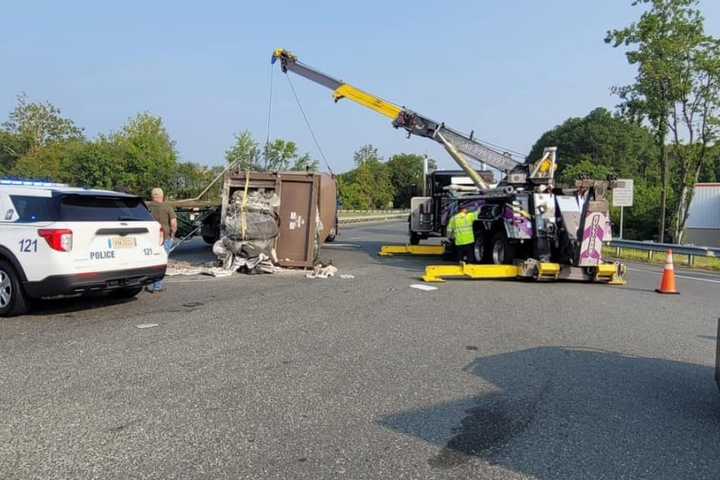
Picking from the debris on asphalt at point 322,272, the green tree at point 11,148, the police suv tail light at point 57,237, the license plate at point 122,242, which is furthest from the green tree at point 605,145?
the police suv tail light at point 57,237

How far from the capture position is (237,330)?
23.8 feet

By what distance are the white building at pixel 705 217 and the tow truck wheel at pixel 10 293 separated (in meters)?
40.8

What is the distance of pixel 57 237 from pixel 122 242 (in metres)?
0.98

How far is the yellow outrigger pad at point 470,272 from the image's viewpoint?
12.5 m

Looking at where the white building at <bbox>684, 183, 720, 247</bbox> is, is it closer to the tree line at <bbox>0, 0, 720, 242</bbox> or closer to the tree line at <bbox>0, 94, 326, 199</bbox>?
the tree line at <bbox>0, 0, 720, 242</bbox>

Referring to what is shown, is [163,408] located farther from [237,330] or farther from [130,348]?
[237,330]

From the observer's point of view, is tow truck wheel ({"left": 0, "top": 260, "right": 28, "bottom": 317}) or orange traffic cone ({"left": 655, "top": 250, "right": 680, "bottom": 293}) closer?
tow truck wheel ({"left": 0, "top": 260, "right": 28, "bottom": 317})

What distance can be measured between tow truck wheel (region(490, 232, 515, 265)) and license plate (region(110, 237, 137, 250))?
8.59 meters

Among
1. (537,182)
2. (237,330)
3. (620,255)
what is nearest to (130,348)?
(237,330)

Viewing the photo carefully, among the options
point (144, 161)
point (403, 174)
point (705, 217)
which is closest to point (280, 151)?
point (144, 161)

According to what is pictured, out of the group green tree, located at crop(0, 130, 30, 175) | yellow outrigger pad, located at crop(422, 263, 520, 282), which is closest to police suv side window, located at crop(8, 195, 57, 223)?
yellow outrigger pad, located at crop(422, 263, 520, 282)

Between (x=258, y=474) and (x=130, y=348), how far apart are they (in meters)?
3.38

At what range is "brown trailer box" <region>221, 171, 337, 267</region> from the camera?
13.8 metres

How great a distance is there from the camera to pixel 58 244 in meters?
7.39
